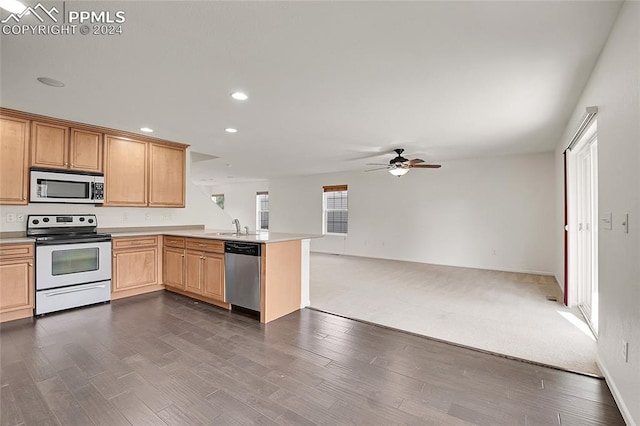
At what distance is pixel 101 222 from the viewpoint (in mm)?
4309

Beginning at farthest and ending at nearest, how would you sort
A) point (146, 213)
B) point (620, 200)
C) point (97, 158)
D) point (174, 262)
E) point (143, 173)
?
point (146, 213) → point (143, 173) → point (174, 262) → point (97, 158) → point (620, 200)

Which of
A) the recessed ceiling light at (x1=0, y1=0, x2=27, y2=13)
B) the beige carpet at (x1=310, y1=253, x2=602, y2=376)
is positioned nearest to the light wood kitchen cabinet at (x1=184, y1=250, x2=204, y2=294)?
the beige carpet at (x1=310, y1=253, x2=602, y2=376)

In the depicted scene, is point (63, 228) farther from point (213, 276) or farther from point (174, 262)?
point (213, 276)

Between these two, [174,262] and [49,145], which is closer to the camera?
[49,145]

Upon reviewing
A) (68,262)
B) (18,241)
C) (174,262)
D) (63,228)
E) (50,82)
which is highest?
(50,82)

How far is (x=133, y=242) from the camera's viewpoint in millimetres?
4199

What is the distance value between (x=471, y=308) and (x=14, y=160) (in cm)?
587

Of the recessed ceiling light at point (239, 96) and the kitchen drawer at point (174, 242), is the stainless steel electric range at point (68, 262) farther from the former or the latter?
the recessed ceiling light at point (239, 96)

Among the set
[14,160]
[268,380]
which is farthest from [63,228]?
[268,380]

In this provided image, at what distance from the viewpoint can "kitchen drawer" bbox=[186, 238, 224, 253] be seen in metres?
3.67

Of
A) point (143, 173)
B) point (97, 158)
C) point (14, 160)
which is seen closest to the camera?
point (14, 160)

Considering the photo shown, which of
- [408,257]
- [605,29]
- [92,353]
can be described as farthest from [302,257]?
[408,257]

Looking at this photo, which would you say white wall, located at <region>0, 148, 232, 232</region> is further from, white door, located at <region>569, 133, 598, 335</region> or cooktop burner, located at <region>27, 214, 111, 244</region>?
white door, located at <region>569, 133, 598, 335</region>

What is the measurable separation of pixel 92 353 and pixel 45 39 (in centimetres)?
245
